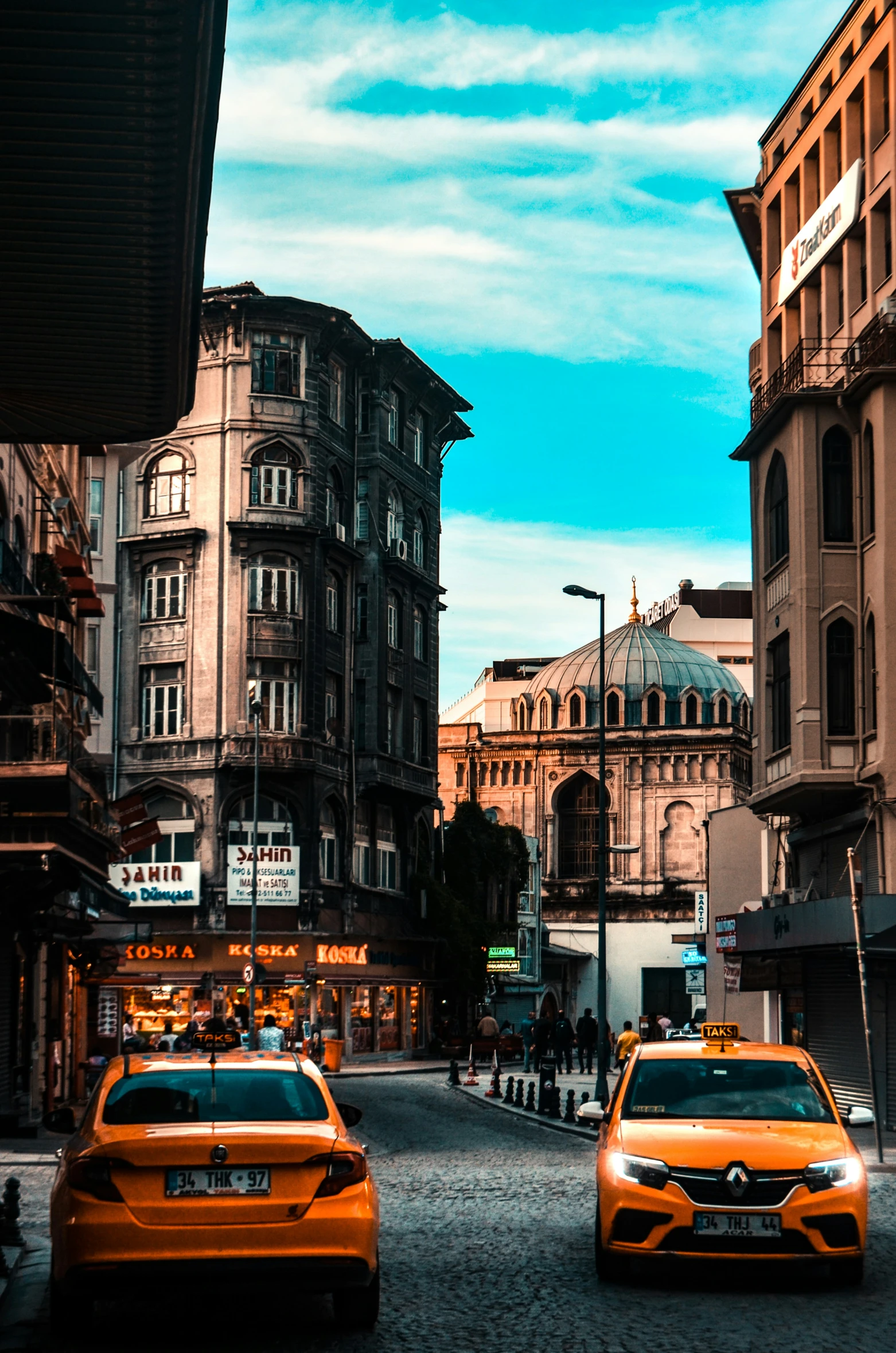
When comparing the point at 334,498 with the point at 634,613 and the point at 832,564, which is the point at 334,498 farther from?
the point at 634,613

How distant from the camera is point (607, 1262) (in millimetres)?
11531

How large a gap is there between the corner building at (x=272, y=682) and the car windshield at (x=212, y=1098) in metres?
47.7

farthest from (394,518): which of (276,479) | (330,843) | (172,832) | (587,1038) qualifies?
(587,1038)

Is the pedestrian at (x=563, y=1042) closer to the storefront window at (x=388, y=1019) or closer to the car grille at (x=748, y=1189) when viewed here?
the storefront window at (x=388, y=1019)

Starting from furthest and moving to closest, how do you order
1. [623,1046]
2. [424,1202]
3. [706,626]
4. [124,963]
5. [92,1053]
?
[706,626]
[124,963]
[92,1053]
[623,1046]
[424,1202]

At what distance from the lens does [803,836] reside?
35.7 meters

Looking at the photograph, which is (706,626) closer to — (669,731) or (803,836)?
(669,731)

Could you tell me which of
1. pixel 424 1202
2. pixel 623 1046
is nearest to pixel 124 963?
pixel 623 1046

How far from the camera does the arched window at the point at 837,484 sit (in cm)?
3262

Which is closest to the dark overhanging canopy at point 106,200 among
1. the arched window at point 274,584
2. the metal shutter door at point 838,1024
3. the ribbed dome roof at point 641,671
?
the metal shutter door at point 838,1024

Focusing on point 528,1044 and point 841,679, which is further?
point 528,1044

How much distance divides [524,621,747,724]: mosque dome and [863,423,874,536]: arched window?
6366 centimetres

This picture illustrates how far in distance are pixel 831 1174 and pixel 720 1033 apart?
9.71ft

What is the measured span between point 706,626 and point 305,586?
51983 millimetres
